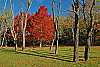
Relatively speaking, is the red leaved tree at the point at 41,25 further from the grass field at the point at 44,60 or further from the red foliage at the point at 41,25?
the grass field at the point at 44,60

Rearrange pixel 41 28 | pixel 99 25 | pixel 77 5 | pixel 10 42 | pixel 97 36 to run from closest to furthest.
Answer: pixel 77 5 < pixel 41 28 < pixel 99 25 < pixel 97 36 < pixel 10 42

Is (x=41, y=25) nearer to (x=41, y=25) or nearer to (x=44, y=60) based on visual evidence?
(x=41, y=25)

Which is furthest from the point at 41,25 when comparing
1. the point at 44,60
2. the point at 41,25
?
the point at 44,60

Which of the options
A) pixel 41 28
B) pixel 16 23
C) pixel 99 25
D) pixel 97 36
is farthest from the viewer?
pixel 97 36

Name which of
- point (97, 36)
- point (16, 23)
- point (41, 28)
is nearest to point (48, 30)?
point (41, 28)

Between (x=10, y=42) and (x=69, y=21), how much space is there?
89.7 ft

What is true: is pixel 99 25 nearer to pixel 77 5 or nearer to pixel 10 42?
pixel 10 42

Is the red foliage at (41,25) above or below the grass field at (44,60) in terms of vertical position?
above

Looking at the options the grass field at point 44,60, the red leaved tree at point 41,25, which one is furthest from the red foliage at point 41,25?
the grass field at point 44,60

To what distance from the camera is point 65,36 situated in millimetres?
126125

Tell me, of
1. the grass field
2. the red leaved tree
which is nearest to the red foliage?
the red leaved tree

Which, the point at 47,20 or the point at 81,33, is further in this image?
the point at 81,33

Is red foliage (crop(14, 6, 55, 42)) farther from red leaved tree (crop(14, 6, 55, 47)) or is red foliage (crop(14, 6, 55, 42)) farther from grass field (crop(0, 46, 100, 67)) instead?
grass field (crop(0, 46, 100, 67))

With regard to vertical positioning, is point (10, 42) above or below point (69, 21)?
below
